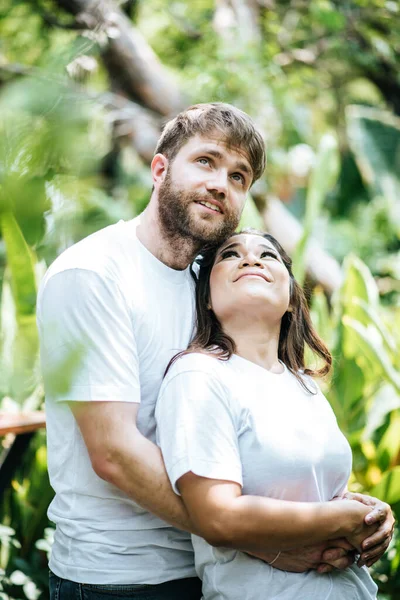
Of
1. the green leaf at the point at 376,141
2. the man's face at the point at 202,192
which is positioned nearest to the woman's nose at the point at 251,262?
the man's face at the point at 202,192

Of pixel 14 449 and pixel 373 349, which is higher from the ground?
pixel 373 349

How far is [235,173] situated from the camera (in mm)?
2020

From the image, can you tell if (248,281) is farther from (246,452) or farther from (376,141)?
(376,141)

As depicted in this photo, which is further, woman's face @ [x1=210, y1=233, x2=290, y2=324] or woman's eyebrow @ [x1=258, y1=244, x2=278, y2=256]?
woman's eyebrow @ [x1=258, y1=244, x2=278, y2=256]

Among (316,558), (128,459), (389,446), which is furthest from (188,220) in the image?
(389,446)

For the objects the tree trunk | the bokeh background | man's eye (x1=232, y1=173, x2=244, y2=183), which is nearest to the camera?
the bokeh background

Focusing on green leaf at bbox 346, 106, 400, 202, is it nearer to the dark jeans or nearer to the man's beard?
the man's beard

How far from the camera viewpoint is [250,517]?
4.80ft

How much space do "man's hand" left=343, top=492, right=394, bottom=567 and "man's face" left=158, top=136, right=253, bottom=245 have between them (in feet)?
2.77

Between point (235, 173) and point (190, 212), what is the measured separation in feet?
0.71

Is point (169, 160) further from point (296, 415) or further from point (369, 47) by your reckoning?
point (369, 47)

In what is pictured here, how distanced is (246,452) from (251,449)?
0.01m

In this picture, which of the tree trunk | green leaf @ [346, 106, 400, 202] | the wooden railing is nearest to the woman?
the wooden railing

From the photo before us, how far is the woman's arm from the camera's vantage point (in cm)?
146
